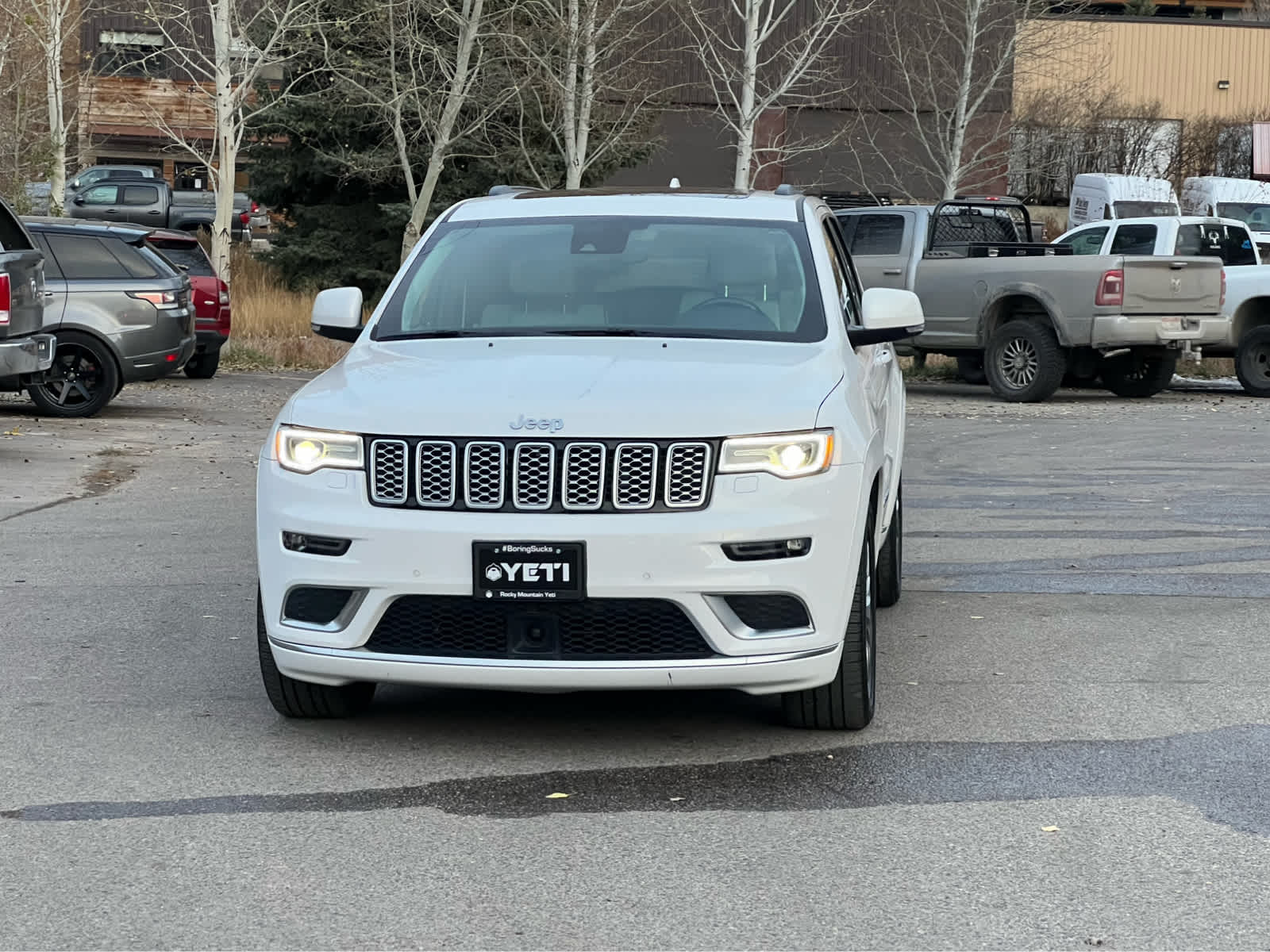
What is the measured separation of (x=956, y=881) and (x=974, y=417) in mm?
15409

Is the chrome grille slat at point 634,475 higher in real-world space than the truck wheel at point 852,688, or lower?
higher

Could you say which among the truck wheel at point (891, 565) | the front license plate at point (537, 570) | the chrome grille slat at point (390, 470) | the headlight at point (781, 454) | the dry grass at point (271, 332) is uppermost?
the headlight at point (781, 454)

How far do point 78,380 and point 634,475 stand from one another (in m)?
13.4

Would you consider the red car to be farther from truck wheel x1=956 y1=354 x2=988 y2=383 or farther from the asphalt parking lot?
the asphalt parking lot

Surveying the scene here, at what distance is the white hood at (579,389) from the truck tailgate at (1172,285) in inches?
587

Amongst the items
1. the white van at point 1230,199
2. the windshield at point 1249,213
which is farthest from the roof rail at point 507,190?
the white van at point 1230,199

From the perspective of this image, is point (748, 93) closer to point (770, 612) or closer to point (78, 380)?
point (78, 380)

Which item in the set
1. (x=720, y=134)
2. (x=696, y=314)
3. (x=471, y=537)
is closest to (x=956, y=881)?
(x=471, y=537)

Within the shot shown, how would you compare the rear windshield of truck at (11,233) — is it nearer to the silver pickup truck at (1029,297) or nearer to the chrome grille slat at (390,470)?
the silver pickup truck at (1029,297)

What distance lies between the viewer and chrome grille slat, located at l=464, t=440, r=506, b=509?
223 inches

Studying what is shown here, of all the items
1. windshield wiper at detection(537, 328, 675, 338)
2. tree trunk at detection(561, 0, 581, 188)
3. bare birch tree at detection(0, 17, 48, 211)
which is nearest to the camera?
windshield wiper at detection(537, 328, 675, 338)

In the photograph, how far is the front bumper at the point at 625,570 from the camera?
558 cm

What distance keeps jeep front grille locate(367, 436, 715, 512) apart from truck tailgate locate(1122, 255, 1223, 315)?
52.1 feet

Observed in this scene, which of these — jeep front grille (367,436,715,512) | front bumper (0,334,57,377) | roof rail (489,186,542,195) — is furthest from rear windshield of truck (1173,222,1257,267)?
jeep front grille (367,436,715,512)
